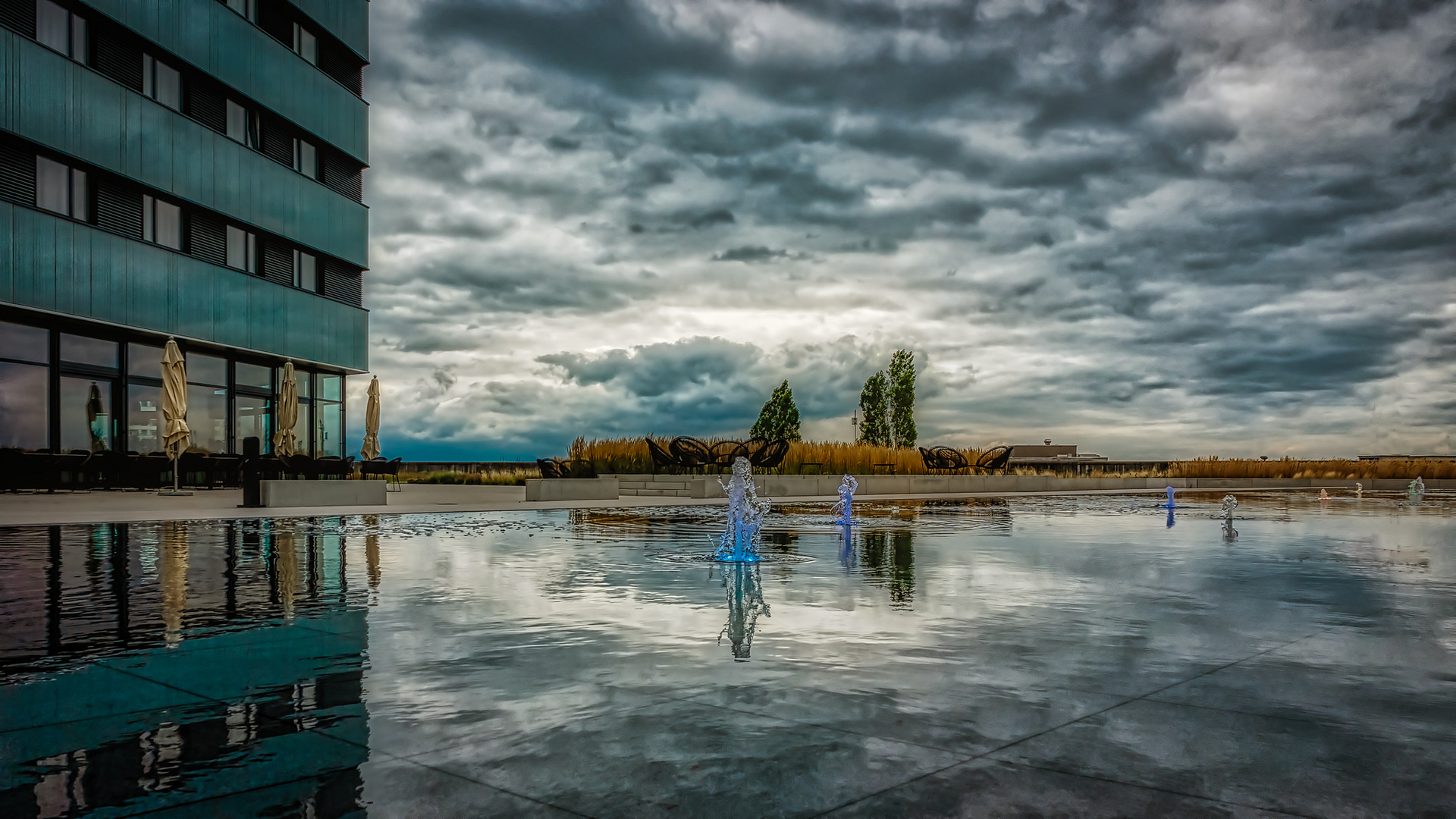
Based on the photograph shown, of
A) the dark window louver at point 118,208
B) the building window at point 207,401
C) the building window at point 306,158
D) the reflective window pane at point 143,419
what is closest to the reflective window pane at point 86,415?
the reflective window pane at point 143,419

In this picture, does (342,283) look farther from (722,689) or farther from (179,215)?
(722,689)

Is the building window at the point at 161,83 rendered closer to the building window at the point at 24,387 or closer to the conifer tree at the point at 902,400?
the building window at the point at 24,387

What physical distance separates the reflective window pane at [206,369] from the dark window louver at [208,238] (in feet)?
9.54

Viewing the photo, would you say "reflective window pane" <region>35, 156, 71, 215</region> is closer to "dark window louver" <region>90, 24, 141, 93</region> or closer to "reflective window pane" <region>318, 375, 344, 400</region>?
"dark window louver" <region>90, 24, 141, 93</region>

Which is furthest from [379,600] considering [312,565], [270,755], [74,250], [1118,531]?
[74,250]

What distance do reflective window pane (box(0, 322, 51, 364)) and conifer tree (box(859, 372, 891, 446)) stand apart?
1049 inches

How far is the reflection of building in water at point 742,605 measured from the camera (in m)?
4.31

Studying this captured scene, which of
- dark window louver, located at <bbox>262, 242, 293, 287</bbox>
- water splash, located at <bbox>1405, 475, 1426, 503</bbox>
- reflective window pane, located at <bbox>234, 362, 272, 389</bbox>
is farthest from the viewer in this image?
dark window louver, located at <bbox>262, 242, 293, 287</bbox>

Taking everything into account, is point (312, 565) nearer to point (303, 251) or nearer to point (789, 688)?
point (789, 688)

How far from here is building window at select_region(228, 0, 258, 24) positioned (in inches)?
1153

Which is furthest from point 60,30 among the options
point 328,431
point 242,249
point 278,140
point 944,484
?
point 944,484

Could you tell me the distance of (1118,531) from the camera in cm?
1176

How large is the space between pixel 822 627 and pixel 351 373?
113ft

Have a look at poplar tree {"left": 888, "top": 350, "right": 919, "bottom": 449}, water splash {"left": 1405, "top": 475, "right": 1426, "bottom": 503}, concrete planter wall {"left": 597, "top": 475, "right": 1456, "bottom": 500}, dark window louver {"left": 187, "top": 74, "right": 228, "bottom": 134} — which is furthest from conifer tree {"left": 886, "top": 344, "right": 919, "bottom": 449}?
dark window louver {"left": 187, "top": 74, "right": 228, "bottom": 134}
